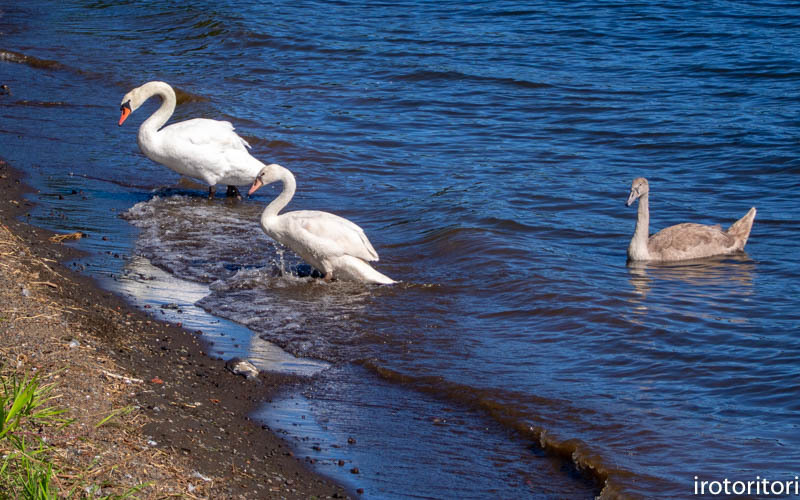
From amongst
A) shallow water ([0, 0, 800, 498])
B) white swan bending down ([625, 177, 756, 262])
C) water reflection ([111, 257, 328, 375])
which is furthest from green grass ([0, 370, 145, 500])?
white swan bending down ([625, 177, 756, 262])

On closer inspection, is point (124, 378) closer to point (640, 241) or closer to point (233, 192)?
point (640, 241)

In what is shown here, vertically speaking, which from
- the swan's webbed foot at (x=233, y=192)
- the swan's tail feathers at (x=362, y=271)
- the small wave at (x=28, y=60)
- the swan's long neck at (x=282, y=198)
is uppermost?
the small wave at (x=28, y=60)

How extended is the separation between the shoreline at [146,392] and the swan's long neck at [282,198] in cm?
189

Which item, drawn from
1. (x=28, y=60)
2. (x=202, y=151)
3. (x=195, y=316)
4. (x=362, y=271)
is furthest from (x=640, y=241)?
(x=28, y=60)

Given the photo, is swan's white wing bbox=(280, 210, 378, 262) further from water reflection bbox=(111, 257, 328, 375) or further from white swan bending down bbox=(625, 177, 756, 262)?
white swan bending down bbox=(625, 177, 756, 262)

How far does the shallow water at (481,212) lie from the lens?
5.65m

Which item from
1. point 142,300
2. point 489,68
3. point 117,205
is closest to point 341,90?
point 489,68

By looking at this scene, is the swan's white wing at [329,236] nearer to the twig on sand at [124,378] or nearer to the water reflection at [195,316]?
the water reflection at [195,316]

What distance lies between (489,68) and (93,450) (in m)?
14.3

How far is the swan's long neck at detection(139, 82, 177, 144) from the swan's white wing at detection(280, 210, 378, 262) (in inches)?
118

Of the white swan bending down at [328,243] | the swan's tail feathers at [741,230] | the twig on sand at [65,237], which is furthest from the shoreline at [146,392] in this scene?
the swan's tail feathers at [741,230]

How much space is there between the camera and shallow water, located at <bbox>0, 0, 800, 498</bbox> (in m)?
5.65

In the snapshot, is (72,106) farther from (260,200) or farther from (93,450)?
(93,450)

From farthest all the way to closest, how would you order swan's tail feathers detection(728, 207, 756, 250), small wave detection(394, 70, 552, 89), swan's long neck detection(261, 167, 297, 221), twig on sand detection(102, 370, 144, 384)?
small wave detection(394, 70, 552, 89) → swan's tail feathers detection(728, 207, 756, 250) → swan's long neck detection(261, 167, 297, 221) → twig on sand detection(102, 370, 144, 384)
